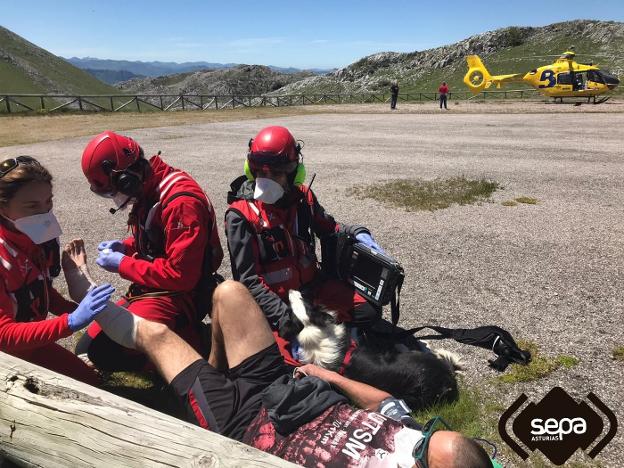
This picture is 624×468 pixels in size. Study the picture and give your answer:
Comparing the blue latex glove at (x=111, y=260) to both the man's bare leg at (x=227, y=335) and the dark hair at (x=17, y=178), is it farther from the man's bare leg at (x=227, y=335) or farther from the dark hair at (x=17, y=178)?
the dark hair at (x=17, y=178)

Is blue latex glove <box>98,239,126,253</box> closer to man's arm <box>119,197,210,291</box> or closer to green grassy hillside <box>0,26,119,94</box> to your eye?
man's arm <box>119,197,210,291</box>

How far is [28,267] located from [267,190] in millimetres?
1622

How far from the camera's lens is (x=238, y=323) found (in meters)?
2.95

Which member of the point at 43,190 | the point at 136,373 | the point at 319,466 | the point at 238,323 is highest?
the point at 43,190

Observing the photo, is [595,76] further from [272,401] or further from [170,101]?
[170,101]

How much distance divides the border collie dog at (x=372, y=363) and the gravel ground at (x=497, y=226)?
1.53 feet

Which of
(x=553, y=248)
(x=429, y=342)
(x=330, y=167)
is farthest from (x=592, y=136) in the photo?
(x=429, y=342)

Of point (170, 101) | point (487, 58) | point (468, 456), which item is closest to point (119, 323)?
point (468, 456)

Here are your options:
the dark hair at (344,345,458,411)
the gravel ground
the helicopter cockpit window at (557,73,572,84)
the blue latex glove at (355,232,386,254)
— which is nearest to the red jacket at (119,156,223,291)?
the blue latex glove at (355,232,386,254)

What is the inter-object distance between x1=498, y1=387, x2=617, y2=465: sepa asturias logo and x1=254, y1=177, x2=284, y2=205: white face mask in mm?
2141

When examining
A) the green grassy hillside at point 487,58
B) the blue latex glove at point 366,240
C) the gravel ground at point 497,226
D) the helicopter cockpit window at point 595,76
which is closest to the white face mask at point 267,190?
the blue latex glove at point 366,240

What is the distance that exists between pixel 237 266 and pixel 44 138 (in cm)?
1802

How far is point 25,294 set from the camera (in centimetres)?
292

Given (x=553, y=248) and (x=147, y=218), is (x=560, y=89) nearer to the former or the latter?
(x=553, y=248)
